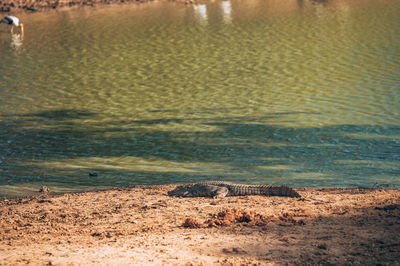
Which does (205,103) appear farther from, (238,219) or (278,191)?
(238,219)

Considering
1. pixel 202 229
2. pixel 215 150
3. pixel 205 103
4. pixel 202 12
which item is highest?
pixel 202 12

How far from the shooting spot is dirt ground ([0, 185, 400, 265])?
219 inches

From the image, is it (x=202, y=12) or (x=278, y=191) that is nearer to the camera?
(x=278, y=191)

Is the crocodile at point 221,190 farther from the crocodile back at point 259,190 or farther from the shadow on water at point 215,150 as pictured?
the shadow on water at point 215,150

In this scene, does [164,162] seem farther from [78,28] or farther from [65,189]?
[78,28]

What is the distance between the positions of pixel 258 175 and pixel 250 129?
280cm

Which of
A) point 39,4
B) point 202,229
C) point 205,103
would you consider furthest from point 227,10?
point 202,229

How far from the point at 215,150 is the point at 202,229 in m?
4.56

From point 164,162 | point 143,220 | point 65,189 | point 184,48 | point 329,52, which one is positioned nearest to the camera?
point 143,220

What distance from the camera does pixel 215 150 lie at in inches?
434

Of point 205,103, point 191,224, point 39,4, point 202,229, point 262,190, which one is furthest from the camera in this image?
point 39,4

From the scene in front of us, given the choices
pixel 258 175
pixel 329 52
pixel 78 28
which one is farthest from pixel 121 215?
pixel 78 28

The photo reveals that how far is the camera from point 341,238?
587 centimetres

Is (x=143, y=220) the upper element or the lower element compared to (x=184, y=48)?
lower
